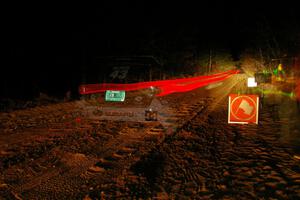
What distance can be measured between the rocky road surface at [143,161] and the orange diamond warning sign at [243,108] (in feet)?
1.02

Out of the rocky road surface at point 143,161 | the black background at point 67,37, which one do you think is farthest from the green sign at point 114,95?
the black background at point 67,37

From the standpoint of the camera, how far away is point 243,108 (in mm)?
8672

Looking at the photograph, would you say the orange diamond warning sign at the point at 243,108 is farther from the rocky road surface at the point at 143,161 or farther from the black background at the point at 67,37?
the black background at the point at 67,37

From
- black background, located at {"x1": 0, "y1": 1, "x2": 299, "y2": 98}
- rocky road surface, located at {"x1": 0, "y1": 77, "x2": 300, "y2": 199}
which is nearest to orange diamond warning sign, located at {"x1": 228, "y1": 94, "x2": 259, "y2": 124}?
rocky road surface, located at {"x1": 0, "y1": 77, "x2": 300, "y2": 199}

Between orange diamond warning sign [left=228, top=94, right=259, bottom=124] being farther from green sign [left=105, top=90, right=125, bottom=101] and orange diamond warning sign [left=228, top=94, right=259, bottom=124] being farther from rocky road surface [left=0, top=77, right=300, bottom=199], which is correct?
green sign [left=105, top=90, right=125, bottom=101]

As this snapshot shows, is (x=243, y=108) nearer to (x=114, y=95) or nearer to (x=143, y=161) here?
(x=114, y=95)

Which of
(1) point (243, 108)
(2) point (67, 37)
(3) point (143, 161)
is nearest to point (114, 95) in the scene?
(3) point (143, 161)

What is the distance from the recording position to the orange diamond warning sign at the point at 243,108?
8461 millimetres

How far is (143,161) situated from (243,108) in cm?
451

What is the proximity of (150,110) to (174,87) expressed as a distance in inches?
512

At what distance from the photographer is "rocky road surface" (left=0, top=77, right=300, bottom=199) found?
4438 mm

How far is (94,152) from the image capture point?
6250mm

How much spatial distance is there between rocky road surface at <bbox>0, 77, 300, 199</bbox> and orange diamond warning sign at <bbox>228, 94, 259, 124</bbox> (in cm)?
31

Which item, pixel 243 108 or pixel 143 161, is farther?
pixel 243 108
